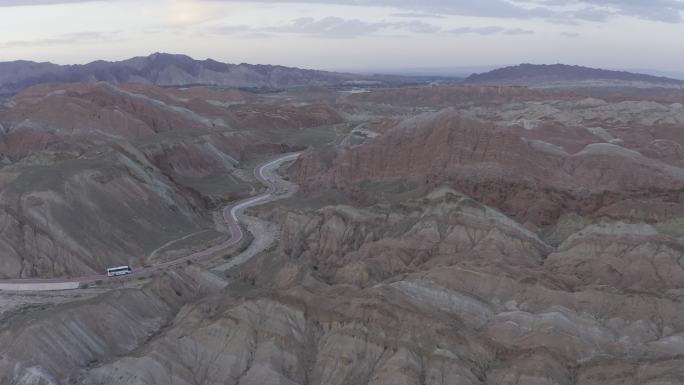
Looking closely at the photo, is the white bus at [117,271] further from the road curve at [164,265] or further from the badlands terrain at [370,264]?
the badlands terrain at [370,264]

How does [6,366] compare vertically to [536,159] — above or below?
below

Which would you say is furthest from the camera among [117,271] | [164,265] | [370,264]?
[164,265]

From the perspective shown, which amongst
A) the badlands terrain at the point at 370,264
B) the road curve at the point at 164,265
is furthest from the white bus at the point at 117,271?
the badlands terrain at the point at 370,264

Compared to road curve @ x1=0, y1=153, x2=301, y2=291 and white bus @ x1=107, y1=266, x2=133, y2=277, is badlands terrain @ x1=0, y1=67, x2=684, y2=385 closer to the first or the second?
white bus @ x1=107, y1=266, x2=133, y2=277

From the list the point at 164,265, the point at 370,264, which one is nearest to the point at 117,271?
the point at 164,265

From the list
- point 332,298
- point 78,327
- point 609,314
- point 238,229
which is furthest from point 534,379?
point 238,229

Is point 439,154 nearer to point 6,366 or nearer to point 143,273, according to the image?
point 143,273

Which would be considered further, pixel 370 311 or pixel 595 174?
pixel 595 174

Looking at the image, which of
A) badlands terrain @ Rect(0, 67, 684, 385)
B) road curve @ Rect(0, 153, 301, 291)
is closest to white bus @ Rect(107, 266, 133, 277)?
road curve @ Rect(0, 153, 301, 291)

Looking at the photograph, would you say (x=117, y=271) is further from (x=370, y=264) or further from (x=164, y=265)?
(x=370, y=264)
